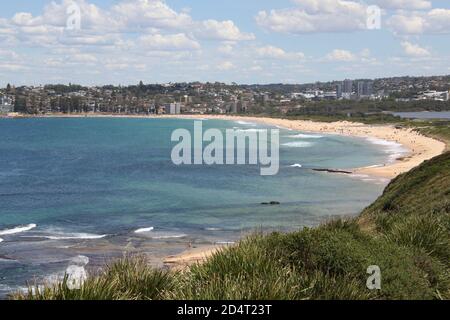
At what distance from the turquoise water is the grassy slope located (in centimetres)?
337

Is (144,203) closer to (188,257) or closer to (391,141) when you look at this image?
(188,257)

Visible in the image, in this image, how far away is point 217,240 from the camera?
104 feet

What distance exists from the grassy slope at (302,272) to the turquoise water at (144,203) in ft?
11.1

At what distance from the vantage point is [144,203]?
152 feet

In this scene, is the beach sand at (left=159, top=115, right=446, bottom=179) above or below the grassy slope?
below

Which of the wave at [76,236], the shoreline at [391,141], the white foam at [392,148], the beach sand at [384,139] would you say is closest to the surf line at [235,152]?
the shoreline at [391,141]

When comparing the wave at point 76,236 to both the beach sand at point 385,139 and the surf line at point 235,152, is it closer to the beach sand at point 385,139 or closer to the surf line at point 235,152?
the beach sand at point 385,139

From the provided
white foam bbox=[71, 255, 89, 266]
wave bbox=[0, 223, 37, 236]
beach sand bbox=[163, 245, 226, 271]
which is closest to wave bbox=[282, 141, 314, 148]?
wave bbox=[0, 223, 37, 236]

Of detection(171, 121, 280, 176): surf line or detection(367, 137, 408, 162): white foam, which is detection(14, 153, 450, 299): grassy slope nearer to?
detection(171, 121, 280, 176): surf line

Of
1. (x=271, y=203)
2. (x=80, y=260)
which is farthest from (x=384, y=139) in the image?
(x=80, y=260)

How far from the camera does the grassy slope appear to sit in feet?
27.5

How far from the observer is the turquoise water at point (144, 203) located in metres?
30.7
